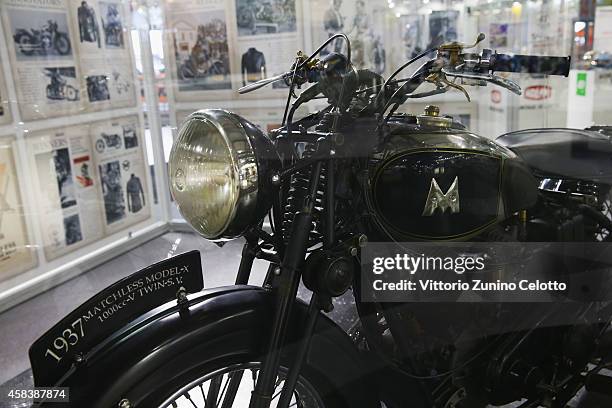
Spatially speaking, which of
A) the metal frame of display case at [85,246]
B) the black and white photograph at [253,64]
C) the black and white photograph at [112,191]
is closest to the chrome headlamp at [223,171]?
the metal frame of display case at [85,246]

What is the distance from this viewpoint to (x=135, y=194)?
3.00 m

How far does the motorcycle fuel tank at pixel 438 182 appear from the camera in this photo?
88cm

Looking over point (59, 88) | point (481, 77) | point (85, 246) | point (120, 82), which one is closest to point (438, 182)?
point (481, 77)

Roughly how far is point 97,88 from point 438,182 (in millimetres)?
2192

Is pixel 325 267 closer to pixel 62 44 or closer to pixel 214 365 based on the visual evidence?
pixel 214 365

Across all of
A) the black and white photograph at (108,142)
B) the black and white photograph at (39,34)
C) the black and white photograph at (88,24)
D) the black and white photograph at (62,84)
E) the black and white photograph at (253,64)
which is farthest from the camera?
the black and white photograph at (253,64)

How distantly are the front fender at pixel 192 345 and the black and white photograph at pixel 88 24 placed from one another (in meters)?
2.10

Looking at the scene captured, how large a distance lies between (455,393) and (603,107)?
2.28 m

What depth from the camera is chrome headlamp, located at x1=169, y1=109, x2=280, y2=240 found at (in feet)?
2.48

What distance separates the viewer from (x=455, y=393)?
107 cm

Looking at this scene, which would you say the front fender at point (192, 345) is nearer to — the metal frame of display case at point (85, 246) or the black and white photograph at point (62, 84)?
the metal frame of display case at point (85, 246)

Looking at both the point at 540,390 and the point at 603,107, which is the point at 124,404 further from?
the point at 603,107

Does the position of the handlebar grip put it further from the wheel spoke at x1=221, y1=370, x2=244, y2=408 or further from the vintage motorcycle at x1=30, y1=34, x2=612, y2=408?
the wheel spoke at x1=221, y1=370, x2=244, y2=408

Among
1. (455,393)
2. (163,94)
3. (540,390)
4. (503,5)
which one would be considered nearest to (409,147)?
(455,393)
